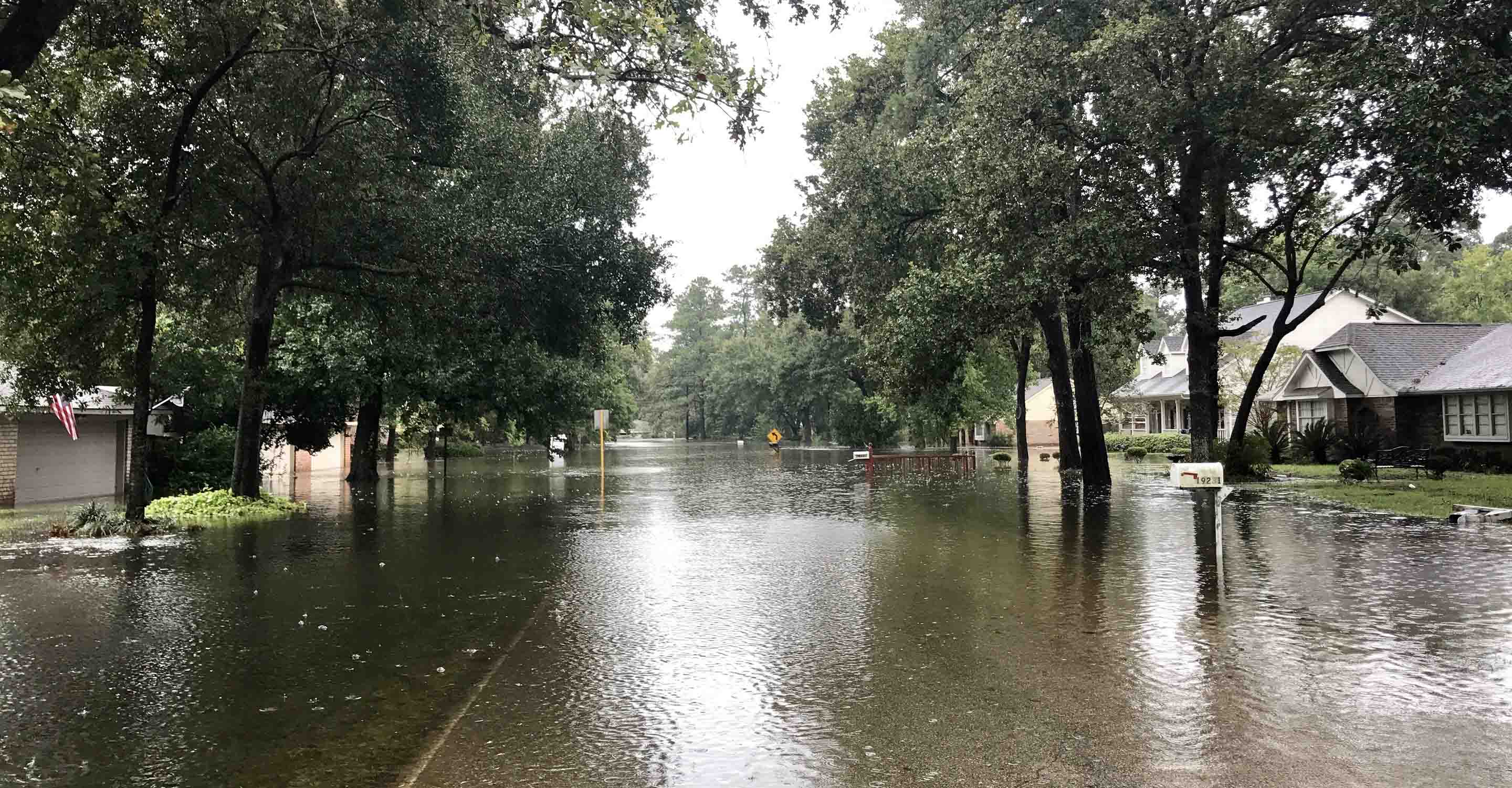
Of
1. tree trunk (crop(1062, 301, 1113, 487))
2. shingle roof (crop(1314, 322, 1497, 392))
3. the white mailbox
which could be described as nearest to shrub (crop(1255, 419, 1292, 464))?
shingle roof (crop(1314, 322, 1497, 392))

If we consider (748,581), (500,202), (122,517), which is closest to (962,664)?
(748,581)

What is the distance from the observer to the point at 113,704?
573cm

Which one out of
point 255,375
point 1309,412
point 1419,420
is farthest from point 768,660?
point 1309,412

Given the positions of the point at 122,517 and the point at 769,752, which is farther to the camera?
the point at 122,517

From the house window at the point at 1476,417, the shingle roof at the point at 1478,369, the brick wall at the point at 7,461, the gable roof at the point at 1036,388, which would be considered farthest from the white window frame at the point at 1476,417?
the gable roof at the point at 1036,388

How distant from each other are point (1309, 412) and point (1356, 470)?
14261 mm

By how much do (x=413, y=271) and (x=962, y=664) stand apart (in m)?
14.8

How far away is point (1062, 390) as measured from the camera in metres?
30.5

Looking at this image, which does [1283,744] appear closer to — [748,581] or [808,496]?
[748,581]

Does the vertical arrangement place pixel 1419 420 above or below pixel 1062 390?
below

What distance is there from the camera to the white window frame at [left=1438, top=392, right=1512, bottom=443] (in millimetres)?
26516

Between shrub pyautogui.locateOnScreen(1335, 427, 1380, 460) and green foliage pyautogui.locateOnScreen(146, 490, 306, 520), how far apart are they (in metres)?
30.0

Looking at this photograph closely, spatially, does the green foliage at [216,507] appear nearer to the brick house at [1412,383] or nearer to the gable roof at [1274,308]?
the brick house at [1412,383]

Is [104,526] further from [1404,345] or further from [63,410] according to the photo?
[1404,345]
